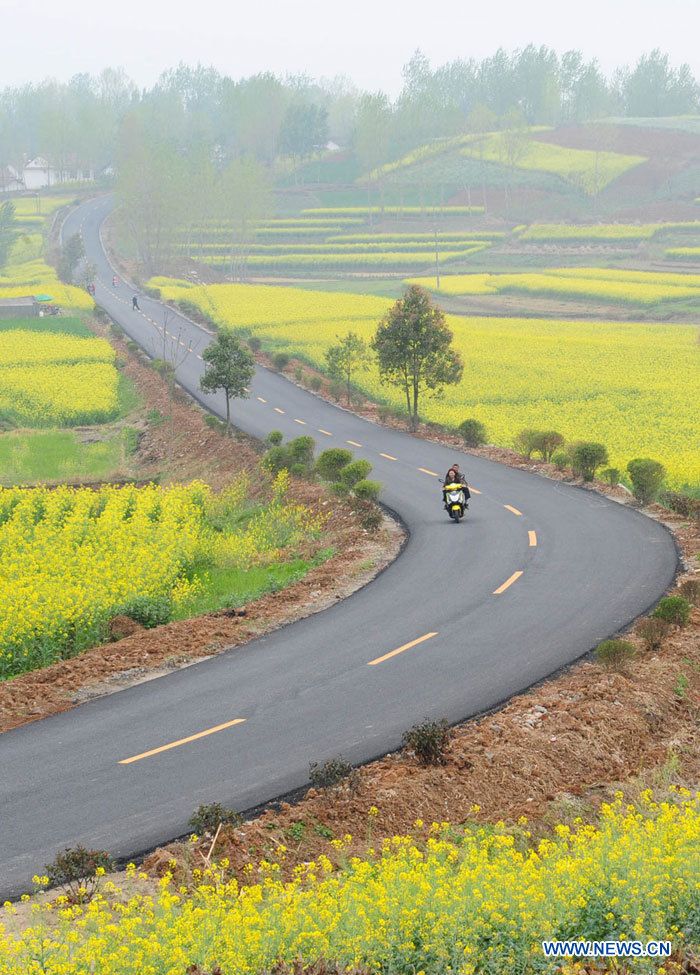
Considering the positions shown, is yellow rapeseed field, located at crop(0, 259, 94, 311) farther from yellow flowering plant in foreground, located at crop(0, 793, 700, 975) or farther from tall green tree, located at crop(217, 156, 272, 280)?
yellow flowering plant in foreground, located at crop(0, 793, 700, 975)

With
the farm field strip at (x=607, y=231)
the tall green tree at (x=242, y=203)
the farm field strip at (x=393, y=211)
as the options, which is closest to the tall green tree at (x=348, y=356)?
the tall green tree at (x=242, y=203)

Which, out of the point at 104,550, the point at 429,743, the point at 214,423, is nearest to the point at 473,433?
the point at 214,423

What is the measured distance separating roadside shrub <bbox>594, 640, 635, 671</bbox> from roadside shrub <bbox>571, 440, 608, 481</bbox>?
1585cm

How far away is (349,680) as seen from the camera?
58.7 feet

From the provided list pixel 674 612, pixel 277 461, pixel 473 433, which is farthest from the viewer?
pixel 473 433

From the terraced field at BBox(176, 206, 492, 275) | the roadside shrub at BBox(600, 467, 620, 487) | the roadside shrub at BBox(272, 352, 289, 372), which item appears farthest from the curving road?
the terraced field at BBox(176, 206, 492, 275)

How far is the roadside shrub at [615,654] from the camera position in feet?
58.3

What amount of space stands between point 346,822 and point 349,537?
14.6m

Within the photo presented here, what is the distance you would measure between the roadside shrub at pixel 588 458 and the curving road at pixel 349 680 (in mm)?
2476

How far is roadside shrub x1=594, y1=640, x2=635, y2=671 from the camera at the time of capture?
1777 centimetres

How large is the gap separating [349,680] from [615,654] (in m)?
4.34

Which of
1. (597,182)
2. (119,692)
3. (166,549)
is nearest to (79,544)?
(166,549)

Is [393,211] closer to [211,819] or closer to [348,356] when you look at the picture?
[348,356]

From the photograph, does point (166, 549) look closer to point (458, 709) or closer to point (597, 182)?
point (458, 709)
